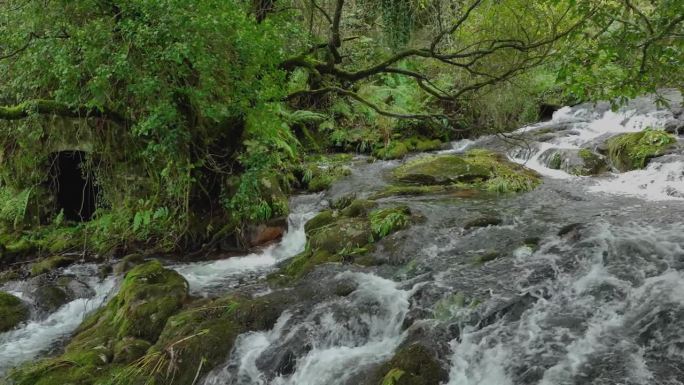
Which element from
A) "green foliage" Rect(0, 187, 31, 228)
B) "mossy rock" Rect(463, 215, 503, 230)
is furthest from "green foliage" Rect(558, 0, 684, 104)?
"green foliage" Rect(0, 187, 31, 228)

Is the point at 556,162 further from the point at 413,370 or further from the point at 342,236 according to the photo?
the point at 413,370

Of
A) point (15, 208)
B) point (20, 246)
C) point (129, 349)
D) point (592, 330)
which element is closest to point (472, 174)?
point (592, 330)

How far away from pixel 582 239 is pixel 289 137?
5.95 m

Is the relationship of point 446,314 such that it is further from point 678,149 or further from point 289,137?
point 678,149

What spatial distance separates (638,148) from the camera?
10.9 meters

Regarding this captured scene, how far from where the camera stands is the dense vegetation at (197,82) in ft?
16.4

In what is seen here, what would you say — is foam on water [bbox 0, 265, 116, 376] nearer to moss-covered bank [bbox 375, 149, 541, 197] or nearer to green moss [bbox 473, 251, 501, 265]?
green moss [bbox 473, 251, 501, 265]

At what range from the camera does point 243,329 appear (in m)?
5.19

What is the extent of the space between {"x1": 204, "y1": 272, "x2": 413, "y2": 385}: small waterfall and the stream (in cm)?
1

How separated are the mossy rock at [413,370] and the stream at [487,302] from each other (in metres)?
0.12

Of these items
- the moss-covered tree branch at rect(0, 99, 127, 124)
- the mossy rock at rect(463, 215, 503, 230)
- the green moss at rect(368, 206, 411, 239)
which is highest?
the moss-covered tree branch at rect(0, 99, 127, 124)

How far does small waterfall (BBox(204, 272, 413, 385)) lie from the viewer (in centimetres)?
456

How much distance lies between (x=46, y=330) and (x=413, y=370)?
15.7 ft

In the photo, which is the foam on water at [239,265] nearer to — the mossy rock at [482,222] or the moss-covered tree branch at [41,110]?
the moss-covered tree branch at [41,110]
